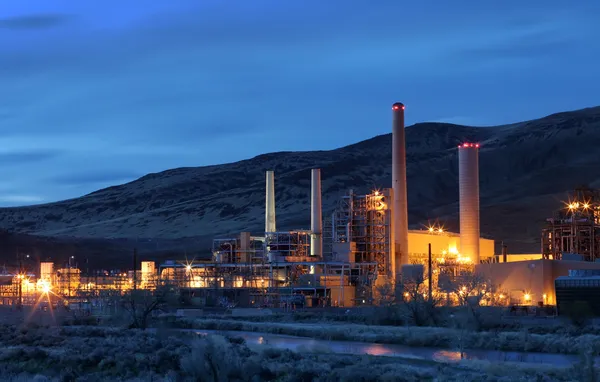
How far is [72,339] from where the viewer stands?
149 ft

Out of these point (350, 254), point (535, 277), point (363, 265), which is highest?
point (350, 254)

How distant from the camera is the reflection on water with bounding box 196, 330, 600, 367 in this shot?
133 ft

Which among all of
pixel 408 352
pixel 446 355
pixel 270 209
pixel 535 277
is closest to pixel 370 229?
pixel 535 277

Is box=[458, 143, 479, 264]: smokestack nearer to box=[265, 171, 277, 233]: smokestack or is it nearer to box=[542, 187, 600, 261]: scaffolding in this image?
box=[542, 187, 600, 261]: scaffolding

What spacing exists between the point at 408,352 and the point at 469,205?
157 feet

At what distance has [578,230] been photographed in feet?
302

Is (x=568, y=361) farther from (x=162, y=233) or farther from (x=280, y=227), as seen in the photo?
(x=162, y=233)

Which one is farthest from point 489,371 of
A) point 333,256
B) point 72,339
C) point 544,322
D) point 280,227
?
point 280,227

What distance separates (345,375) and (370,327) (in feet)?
87.7

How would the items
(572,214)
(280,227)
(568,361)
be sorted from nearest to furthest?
(568,361), (572,214), (280,227)

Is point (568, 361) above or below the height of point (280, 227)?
below

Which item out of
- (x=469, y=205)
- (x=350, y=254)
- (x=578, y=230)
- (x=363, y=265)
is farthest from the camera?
(x=578, y=230)

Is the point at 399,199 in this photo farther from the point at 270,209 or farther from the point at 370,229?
the point at 270,209

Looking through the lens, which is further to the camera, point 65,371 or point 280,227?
point 280,227
